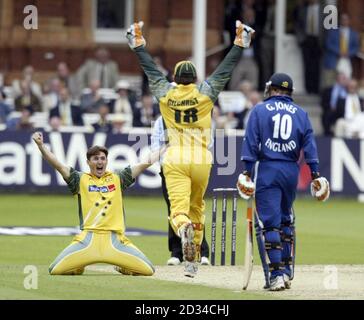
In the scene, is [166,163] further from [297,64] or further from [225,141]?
[297,64]

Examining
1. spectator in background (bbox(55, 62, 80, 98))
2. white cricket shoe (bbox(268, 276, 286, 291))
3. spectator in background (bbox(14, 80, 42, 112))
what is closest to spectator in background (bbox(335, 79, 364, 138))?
spectator in background (bbox(55, 62, 80, 98))

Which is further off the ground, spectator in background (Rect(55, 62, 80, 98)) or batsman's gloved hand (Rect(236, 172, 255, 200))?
batsman's gloved hand (Rect(236, 172, 255, 200))

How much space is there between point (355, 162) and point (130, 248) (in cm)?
1246

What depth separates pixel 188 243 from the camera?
14883 mm

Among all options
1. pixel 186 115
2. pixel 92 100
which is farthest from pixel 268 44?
pixel 186 115

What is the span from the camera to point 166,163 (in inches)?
616

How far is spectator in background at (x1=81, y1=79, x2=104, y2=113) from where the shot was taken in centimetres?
2933

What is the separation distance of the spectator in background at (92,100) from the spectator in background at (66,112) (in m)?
0.42

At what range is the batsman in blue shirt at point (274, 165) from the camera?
1454 cm

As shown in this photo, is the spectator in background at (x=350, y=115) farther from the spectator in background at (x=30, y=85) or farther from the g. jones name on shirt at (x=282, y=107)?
the g. jones name on shirt at (x=282, y=107)

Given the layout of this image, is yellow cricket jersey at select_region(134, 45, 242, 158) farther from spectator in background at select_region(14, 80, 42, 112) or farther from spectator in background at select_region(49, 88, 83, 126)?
spectator in background at select_region(14, 80, 42, 112)

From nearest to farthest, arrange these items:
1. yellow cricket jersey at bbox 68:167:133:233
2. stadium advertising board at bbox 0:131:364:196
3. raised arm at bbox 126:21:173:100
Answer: yellow cricket jersey at bbox 68:167:133:233, raised arm at bbox 126:21:173:100, stadium advertising board at bbox 0:131:364:196
